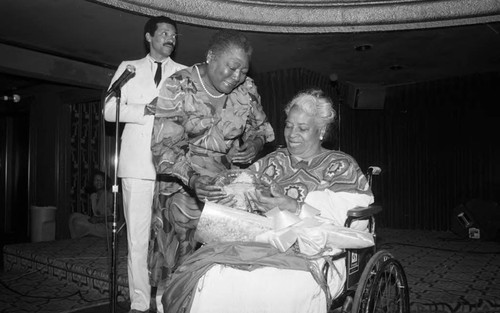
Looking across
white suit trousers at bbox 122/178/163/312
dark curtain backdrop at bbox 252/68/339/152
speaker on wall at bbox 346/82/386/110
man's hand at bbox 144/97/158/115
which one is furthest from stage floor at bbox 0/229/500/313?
speaker on wall at bbox 346/82/386/110

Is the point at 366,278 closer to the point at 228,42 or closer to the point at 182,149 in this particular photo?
the point at 182,149

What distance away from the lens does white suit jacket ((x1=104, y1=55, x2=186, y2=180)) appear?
91.4 inches

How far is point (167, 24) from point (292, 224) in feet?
4.69

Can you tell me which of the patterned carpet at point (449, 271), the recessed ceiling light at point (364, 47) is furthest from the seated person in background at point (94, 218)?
the recessed ceiling light at point (364, 47)

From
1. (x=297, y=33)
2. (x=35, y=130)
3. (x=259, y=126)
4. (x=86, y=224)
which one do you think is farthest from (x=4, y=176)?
(x=259, y=126)

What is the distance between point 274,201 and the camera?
165cm

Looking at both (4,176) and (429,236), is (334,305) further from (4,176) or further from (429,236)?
(4,176)

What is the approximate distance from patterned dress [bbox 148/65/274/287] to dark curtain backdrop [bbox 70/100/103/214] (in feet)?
17.7

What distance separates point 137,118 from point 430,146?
21.4 feet

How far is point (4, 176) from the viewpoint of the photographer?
862 cm

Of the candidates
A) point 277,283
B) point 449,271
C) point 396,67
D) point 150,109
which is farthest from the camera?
point 396,67

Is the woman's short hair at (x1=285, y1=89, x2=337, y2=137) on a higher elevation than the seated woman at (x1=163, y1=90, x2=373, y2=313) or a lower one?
higher

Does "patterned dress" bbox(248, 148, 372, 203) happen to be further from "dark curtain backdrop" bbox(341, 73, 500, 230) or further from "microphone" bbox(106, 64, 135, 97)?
"dark curtain backdrop" bbox(341, 73, 500, 230)

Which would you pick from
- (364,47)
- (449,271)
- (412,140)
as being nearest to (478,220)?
(412,140)
